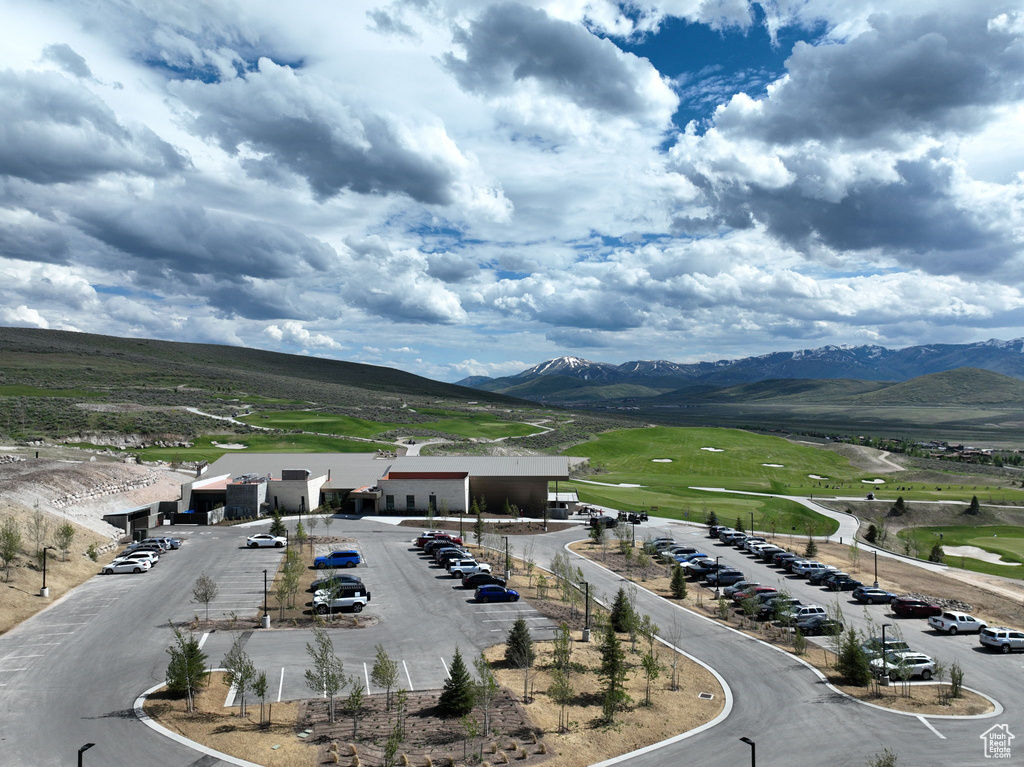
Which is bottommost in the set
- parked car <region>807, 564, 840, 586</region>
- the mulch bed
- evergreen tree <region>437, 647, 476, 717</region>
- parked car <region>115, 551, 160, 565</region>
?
parked car <region>807, 564, 840, 586</region>

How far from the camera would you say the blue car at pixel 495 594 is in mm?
40969

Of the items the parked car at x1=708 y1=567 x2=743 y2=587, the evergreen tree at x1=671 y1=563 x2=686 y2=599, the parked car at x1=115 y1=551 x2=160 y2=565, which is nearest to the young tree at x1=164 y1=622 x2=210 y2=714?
the parked car at x1=115 y1=551 x2=160 y2=565

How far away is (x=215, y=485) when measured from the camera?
7219cm

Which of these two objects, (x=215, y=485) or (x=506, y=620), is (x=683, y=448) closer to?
(x=215, y=485)

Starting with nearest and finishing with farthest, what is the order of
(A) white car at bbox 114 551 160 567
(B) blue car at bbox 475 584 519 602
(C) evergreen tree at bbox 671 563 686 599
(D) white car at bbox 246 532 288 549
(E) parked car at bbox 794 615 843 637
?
1. (E) parked car at bbox 794 615 843 637
2. (B) blue car at bbox 475 584 519 602
3. (C) evergreen tree at bbox 671 563 686 599
4. (A) white car at bbox 114 551 160 567
5. (D) white car at bbox 246 532 288 549

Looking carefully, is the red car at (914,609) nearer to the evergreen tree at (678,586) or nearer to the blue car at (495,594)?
the evergreen tree at (678,586)

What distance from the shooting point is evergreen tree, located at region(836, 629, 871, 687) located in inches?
1198

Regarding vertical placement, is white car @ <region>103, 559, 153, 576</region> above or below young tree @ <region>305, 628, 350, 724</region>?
below

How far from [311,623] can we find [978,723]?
3208 cm

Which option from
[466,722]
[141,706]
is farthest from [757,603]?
[141,706]

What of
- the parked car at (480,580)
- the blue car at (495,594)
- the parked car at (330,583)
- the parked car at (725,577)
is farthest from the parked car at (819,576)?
the parked car at (330,583)

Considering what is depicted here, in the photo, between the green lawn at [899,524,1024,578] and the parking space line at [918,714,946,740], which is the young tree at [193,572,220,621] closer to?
the parking space line at [918,714,946,740]

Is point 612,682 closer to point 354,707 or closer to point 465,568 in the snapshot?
point 354,707

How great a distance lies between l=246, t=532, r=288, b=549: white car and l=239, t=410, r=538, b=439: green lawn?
81834 mm
